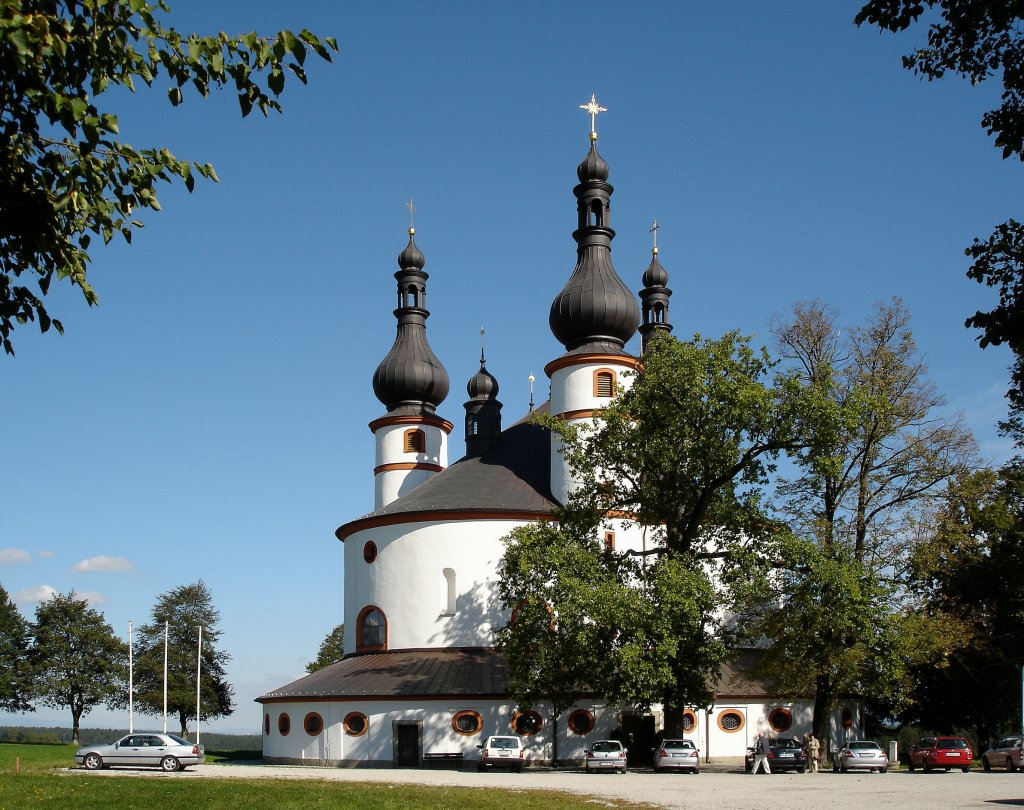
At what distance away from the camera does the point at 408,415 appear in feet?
169

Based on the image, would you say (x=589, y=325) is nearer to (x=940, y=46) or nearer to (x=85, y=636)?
(x=940, y=46)

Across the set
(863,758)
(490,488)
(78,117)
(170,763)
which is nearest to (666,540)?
(863,758)

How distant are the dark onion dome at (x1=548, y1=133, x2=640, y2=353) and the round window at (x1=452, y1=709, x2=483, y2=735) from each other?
1444 cm

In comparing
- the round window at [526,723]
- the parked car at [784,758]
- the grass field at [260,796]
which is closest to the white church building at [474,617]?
the round window at [526,723]

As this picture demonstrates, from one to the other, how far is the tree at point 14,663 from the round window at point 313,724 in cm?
3560

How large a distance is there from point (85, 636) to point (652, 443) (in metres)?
48.0

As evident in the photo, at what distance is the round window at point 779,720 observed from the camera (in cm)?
3838

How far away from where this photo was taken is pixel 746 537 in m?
33.8

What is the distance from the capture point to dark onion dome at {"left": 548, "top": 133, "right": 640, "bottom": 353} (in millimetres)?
43344

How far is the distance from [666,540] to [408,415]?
20352 millimetres

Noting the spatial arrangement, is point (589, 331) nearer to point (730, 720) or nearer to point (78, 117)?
point (730, 720)

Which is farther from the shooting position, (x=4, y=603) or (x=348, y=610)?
(x=4, y=603)

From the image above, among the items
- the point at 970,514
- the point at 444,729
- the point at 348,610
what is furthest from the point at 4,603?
the point at 970,514

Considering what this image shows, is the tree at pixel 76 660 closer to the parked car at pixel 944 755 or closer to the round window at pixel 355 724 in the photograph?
the round window at pixel 355 724
